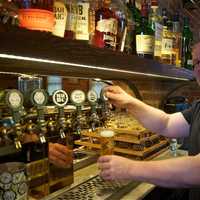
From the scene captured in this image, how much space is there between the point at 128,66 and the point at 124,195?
0.49m

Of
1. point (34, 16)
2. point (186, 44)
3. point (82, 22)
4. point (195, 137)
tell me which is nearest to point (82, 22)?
point (82, 22)

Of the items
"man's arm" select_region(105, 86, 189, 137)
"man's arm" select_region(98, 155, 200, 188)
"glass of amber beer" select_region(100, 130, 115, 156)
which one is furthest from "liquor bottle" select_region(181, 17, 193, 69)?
"man's arm" select_region(98, 155, 200, 188)

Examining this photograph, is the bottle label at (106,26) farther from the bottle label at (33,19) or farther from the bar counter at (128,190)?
the bar counter at (128,190)

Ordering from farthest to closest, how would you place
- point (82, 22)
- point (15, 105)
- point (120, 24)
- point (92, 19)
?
point (120, 24), point (92, 19), point (82, 22), point (15, 105)

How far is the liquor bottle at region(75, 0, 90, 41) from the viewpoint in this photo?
0.92 m

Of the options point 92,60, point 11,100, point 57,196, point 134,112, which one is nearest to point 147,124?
point 134,112

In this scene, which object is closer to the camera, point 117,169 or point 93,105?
point 117,169

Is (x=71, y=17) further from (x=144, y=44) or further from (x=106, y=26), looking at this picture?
(x=144, y=44)

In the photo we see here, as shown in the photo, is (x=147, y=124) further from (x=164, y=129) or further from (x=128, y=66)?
(x=128, y=66)

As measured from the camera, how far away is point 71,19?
908mm

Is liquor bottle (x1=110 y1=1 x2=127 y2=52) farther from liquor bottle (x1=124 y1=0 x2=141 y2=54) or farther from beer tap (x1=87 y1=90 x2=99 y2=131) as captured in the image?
beer tap (x1=87 y1=90 x2=99 y2=131)

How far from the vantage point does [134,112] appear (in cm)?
151

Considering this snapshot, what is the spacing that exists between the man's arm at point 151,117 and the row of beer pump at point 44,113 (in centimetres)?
12

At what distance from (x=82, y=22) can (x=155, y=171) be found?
0.51 meters
